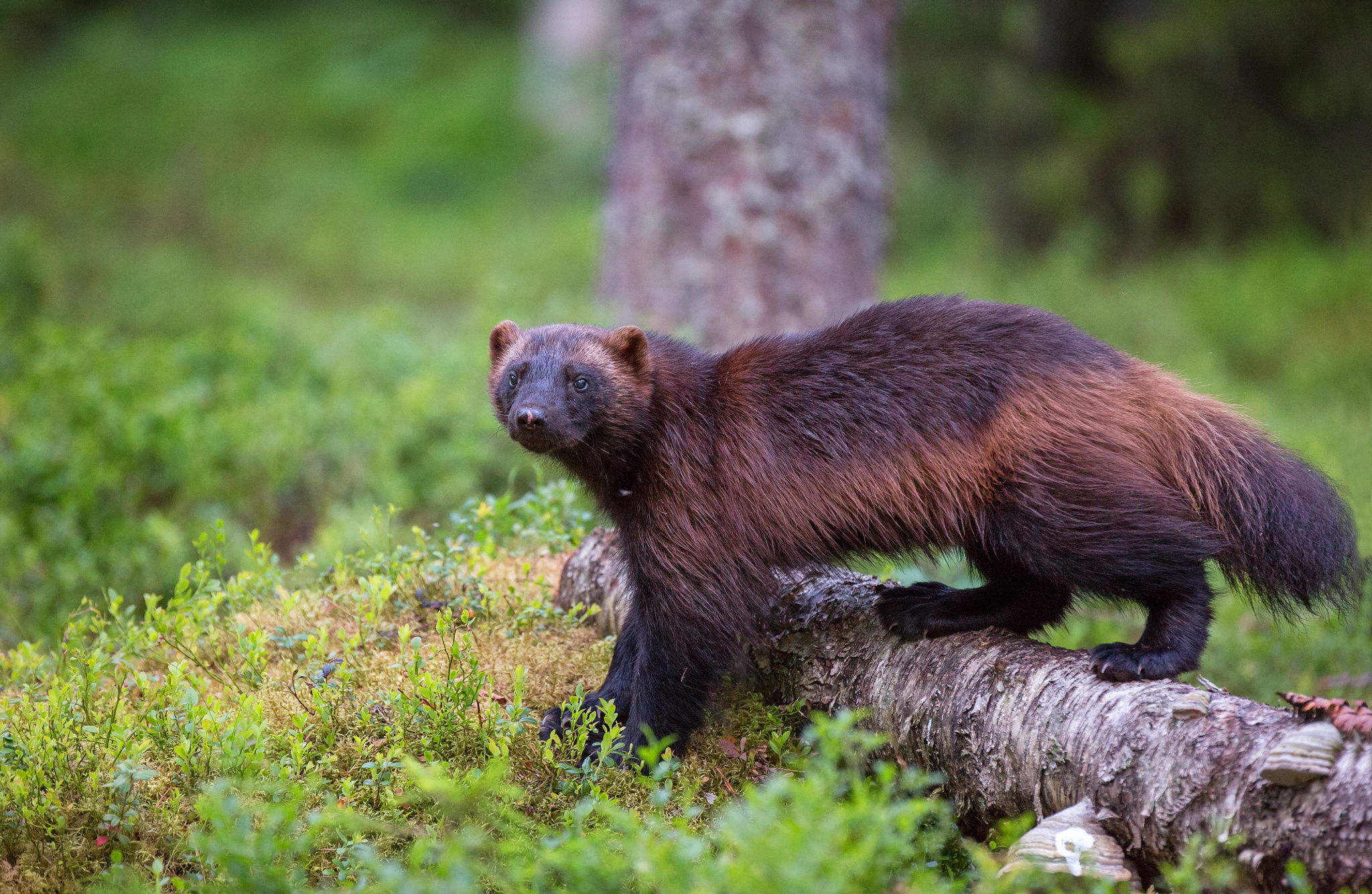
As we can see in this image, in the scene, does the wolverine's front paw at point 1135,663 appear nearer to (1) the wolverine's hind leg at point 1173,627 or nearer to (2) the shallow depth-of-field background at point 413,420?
(1) the wolverine's hind leg at point 1173,627

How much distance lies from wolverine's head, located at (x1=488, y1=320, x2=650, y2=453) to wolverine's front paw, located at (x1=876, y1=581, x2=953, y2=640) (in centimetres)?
110

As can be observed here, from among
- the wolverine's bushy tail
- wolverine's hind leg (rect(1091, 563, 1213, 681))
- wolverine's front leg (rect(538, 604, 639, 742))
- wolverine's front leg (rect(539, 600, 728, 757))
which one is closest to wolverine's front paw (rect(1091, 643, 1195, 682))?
wolverine's hind leg (rect(1091, 563, 1213, 681))

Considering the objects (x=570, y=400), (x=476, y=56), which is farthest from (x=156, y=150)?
(x=570, y=400)

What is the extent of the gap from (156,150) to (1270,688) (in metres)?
17.0

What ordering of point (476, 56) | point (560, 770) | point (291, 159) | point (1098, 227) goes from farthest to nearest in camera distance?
point (476, 56) < point (291, 159) < point (1098, 227) < point (560, 770)

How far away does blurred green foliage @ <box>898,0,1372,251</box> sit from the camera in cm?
1068

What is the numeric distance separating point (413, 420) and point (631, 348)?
138 inches

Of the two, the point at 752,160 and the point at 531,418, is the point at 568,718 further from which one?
the point at 752,160

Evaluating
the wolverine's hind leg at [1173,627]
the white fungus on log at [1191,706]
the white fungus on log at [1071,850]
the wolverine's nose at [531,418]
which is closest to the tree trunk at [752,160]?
the wolverine's nose at [531,418]

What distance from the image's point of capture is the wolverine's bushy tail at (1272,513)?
10.8 feet

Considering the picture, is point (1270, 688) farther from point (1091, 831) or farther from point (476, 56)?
point (476, 56)

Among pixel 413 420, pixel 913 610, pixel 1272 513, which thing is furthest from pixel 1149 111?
pixel 913 610

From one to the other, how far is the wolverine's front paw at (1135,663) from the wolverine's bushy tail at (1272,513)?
44 cm

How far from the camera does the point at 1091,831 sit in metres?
2.71
